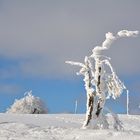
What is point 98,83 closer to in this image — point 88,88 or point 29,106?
point 88,88

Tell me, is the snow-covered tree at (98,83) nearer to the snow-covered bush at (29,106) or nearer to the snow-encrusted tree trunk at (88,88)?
the snow-encrusted tree trunk at (88,88)

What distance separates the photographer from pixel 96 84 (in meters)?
20.4

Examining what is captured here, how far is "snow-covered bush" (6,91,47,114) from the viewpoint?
4331cm

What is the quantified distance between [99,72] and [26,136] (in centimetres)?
458

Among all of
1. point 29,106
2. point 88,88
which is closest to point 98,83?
point 88,88

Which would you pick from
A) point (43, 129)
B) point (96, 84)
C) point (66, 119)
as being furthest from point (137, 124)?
point (43, 129)

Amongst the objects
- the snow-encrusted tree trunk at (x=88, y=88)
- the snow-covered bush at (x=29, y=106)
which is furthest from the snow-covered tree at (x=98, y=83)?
the snow-covered bush at (x=29, y=106)

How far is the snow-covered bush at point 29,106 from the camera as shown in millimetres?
43312

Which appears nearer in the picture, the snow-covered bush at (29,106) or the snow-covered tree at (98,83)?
the snow-covered tree at (98,83)

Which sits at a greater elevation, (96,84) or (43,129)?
(96,84)

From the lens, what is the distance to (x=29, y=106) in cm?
4356

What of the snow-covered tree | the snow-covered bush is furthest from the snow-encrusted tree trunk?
the snow-covered bush

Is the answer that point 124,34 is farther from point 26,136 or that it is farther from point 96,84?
point 26,136

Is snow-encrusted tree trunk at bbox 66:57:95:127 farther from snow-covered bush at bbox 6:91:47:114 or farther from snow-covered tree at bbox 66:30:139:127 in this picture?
snow-covered bush at bbox 6:91:47:114
